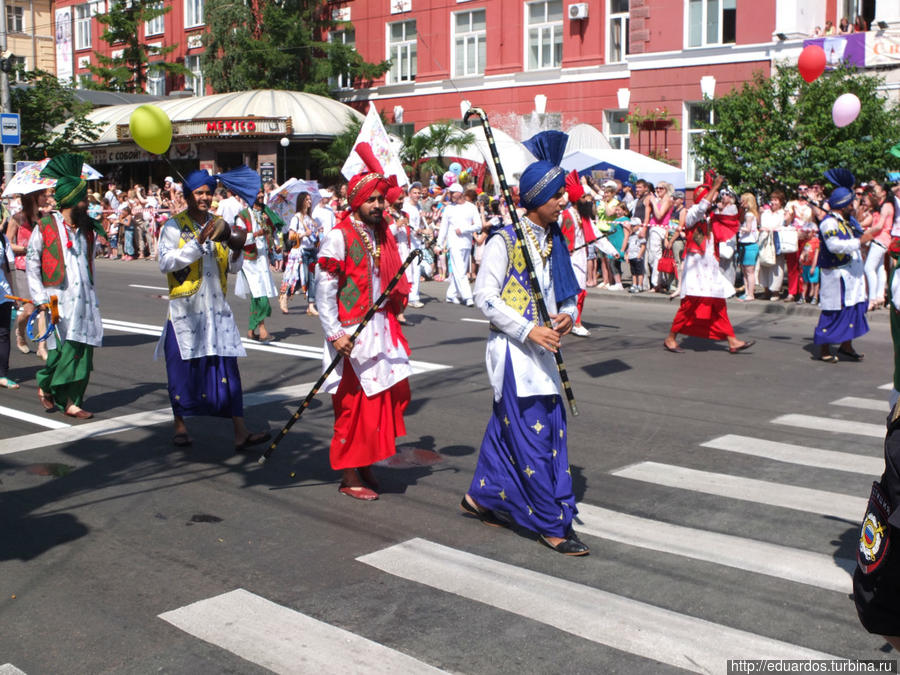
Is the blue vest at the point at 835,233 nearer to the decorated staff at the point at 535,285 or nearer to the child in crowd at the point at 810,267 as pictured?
the child in crowd at the point at 810,267

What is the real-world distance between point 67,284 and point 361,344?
3.51 meters

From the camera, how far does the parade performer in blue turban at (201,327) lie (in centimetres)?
723

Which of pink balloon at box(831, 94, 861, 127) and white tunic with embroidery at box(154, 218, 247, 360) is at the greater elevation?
pink balloon at box(831, 94, 861, 127)

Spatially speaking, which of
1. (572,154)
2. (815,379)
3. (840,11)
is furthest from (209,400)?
(840,11)

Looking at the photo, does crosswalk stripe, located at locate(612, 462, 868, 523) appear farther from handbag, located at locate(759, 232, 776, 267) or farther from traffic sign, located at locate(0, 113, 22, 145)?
traffic sign, located at locate(0, 113, 22, 145)

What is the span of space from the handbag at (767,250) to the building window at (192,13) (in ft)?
118

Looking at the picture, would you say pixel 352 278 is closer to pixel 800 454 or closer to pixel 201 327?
pixel 201 327

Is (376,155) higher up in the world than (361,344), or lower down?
higher up

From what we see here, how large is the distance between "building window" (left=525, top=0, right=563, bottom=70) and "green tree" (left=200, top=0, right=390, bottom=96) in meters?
6.66

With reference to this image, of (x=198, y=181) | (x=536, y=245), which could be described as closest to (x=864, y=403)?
(x=536, y=245)

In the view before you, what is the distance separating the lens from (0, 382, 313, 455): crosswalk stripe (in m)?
7.60

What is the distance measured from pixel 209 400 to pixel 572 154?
51.1ft

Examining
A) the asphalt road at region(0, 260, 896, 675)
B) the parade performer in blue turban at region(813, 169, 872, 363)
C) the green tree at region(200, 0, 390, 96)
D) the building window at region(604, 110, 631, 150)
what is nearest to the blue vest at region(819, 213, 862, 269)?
the parade performer in blue turban at region(813, 169, 872, 363)

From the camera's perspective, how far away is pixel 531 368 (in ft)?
17.6
